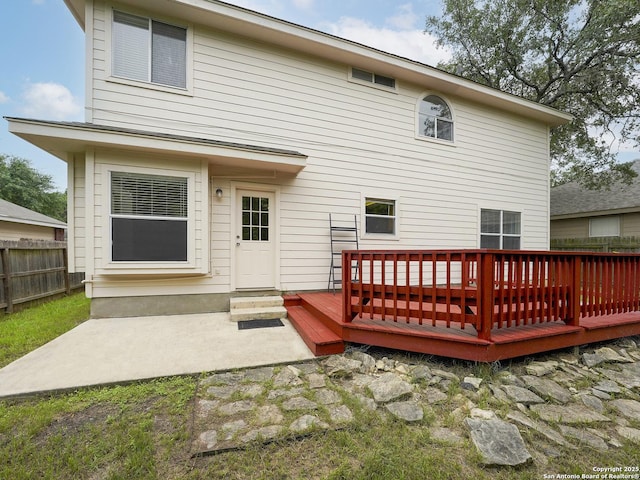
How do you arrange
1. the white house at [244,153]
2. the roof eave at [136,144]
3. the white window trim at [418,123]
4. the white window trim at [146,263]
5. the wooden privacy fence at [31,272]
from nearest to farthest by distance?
the roof eave at [136,144] < the white window trim at [146,263] < the white house at [244,153] < the wooden privacy fence at [31,272] < the white window trim at [418,123]

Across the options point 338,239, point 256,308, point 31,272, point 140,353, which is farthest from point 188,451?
point 31,272

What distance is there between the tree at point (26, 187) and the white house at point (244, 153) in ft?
90.7

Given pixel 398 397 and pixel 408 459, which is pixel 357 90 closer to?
pixel 398 397

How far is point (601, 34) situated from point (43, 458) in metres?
14.3

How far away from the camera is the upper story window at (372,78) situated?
17.7 ft

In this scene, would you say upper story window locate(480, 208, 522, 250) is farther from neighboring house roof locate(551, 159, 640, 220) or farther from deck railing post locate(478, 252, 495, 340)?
neighboring house roof locate(551, 159, 640, 220)

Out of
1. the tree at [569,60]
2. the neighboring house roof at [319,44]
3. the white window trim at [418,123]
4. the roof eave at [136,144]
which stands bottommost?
the roof eave at [136,144]

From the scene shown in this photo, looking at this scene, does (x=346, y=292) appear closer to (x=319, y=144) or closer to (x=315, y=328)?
(x=315, y=328)

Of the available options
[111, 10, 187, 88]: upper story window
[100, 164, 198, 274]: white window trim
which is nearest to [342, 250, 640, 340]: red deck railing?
[100, 164, 198, 274]: white window trim

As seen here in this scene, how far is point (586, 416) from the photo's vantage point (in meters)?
2.09

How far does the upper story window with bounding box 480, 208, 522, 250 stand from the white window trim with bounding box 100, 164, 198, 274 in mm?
6534

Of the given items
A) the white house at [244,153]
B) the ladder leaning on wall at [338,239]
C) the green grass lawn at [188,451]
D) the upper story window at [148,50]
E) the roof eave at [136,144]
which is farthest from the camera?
the ladder leaning on wall at [338,239]

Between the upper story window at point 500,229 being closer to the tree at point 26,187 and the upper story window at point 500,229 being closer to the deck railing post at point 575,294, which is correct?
the deck railing post at point 575,294

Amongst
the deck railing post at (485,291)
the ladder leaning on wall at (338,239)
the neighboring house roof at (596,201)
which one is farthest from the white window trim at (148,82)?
the neighboring house roof at (596,201)
